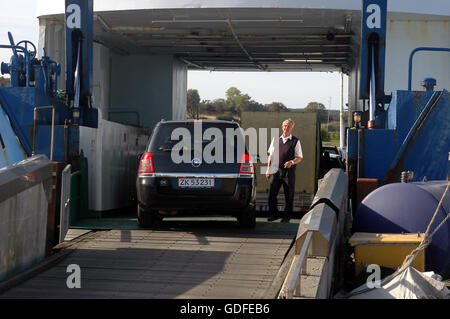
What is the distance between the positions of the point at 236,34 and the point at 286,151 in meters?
8.67

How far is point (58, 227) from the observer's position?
350 inches

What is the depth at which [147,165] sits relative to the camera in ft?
32.8

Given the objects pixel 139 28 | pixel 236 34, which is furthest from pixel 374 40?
pixel 139 28

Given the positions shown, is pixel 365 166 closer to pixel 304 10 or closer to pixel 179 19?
pixel 304 10

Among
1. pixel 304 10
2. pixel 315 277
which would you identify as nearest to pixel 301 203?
pixel 304 10

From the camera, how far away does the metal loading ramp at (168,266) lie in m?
6.52

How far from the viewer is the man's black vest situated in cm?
1131

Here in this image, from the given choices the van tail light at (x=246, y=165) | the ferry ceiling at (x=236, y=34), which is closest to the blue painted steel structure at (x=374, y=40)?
the van tail light at (x=246, y=165)

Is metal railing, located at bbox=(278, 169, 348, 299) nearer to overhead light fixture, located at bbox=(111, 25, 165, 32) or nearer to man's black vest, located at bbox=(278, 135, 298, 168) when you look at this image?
man's black vest, located at bbox=(278, 135, 298, 168)

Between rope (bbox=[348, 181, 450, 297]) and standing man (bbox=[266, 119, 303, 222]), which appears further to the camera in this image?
standing man (bbox=[266, 119, 303, 222])

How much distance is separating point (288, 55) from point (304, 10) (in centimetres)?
828

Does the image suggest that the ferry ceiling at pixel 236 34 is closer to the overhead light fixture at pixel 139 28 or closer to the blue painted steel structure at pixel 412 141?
the overhead light fixture at pixel 139 28

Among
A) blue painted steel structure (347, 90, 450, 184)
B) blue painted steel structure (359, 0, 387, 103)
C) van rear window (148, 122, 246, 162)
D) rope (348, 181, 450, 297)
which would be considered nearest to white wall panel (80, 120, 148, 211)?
van rear window (148, 122, 246, 162)

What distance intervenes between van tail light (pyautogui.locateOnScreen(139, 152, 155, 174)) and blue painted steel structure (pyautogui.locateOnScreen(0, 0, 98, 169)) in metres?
1.34
